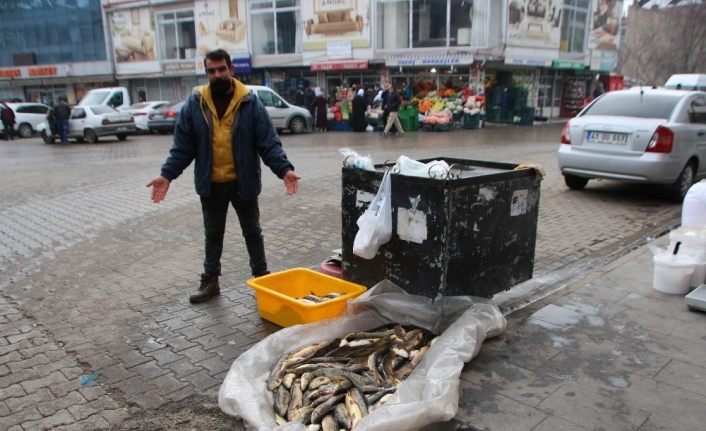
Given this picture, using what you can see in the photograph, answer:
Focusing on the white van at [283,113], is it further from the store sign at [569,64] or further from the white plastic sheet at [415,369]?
the white plastic sheet at [415,369]

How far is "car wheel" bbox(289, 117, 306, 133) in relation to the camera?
22.5 m

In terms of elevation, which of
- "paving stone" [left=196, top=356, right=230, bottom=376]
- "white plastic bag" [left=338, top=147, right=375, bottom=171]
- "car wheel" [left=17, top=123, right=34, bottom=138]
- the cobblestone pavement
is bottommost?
"car wheel" [left=17, top=123, right=34, bottom=138]

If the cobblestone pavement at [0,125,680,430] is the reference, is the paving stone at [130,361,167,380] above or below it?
above

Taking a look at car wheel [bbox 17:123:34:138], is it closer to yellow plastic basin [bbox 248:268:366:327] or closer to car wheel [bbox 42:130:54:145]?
car wheel [bbox 42:130:54:145]

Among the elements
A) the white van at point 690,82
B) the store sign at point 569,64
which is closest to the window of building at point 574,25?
the store sign at point 569,64

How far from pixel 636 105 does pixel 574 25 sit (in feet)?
74.1

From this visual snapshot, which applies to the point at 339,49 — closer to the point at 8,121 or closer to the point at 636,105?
the point at 8,121

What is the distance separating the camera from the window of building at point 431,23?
930 inches

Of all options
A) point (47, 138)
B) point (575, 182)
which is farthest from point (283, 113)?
point (575, 182)

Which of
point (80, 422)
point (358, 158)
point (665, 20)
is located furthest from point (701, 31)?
point (80, 422)

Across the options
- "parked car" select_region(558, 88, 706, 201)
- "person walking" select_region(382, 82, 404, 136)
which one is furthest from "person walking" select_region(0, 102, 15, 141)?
"parked car" select_region(558, 88, 706, 201)

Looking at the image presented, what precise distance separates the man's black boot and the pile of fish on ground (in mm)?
1470

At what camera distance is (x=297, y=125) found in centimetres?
2275

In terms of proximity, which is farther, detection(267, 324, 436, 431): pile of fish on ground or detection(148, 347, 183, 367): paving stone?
detection(148, 347, 183, 367): paving stone
